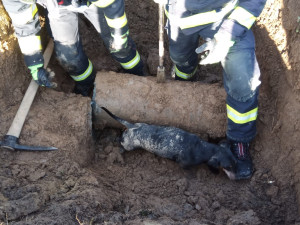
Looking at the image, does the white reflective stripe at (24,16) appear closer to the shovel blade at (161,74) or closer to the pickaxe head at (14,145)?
the pickaxe head at (14,145)

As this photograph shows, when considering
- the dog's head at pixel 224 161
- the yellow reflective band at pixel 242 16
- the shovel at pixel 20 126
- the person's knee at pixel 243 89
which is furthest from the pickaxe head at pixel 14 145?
the yellow reflective band at pixel 242 16

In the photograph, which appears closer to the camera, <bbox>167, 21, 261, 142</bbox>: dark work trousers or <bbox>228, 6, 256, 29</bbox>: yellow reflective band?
<bbox>228, 6, 256, 29</bbox>: yellow reflective band

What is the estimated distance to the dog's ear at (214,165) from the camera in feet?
9.96

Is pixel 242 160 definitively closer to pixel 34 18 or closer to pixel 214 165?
pixel 214 165

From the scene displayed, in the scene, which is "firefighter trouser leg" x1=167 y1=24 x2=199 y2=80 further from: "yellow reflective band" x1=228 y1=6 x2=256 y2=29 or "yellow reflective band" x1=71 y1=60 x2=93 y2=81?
"yellow reflective band" x1=71 y1=60 x2=93 y2=81

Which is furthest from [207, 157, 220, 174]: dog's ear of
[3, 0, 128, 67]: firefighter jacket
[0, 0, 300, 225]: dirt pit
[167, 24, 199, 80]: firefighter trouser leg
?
[3, 0, 128, 67]: firefighter jacket

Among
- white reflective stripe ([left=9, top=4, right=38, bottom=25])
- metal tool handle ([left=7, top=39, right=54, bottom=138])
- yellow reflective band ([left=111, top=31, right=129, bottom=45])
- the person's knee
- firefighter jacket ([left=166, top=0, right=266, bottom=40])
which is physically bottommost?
metal tool handle ([left=7, top=39, right=54, bottom=138])

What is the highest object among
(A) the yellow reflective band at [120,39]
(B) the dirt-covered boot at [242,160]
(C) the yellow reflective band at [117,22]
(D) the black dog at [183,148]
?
(C) the yellow reflective band at [117,22]

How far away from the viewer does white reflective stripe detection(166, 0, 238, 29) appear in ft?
8.87

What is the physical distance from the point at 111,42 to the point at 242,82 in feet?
4.84

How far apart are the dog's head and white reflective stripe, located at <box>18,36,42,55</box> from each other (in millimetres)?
2055

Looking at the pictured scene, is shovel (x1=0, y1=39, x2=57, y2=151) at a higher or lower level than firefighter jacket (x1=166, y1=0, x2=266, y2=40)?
lower

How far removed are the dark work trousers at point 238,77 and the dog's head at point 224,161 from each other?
19cm

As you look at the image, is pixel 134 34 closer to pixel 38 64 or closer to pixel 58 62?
pixel 58 62
